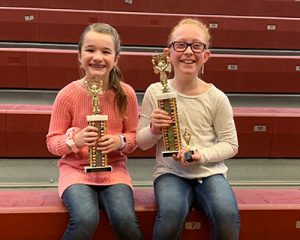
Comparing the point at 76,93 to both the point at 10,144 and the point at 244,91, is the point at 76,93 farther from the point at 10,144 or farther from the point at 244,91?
the point at 244,91

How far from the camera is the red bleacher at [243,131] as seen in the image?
1.28 metres

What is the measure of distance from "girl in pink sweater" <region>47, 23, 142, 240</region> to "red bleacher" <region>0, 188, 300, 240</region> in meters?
0.06

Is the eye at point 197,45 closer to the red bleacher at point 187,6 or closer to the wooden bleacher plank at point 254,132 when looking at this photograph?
the wooden bleacher plank at point 254,132

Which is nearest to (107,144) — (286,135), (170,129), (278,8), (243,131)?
(170,129)

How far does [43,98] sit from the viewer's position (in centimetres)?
163

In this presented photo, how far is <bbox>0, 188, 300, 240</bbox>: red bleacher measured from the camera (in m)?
0.90

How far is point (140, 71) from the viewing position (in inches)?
64.7

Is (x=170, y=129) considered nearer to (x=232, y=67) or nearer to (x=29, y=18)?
(x=232, y=67)

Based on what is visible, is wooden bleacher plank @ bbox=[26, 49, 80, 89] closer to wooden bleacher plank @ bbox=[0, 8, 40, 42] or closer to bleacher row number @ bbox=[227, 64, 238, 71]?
wooden bleacher plank @ bbox=[0, 8, 40, 42]

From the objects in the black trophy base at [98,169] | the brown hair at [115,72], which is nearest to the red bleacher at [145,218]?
the black trophy base at [98,169]

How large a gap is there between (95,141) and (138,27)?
136cm

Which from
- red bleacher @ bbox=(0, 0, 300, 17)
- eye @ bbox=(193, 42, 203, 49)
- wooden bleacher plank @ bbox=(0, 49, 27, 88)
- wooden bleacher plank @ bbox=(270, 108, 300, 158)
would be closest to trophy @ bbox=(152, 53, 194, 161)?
eye @ bbox=(193, 42, 203, 49)

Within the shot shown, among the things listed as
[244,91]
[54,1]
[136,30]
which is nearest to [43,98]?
[136,30]

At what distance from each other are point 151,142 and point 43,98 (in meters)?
0.85
